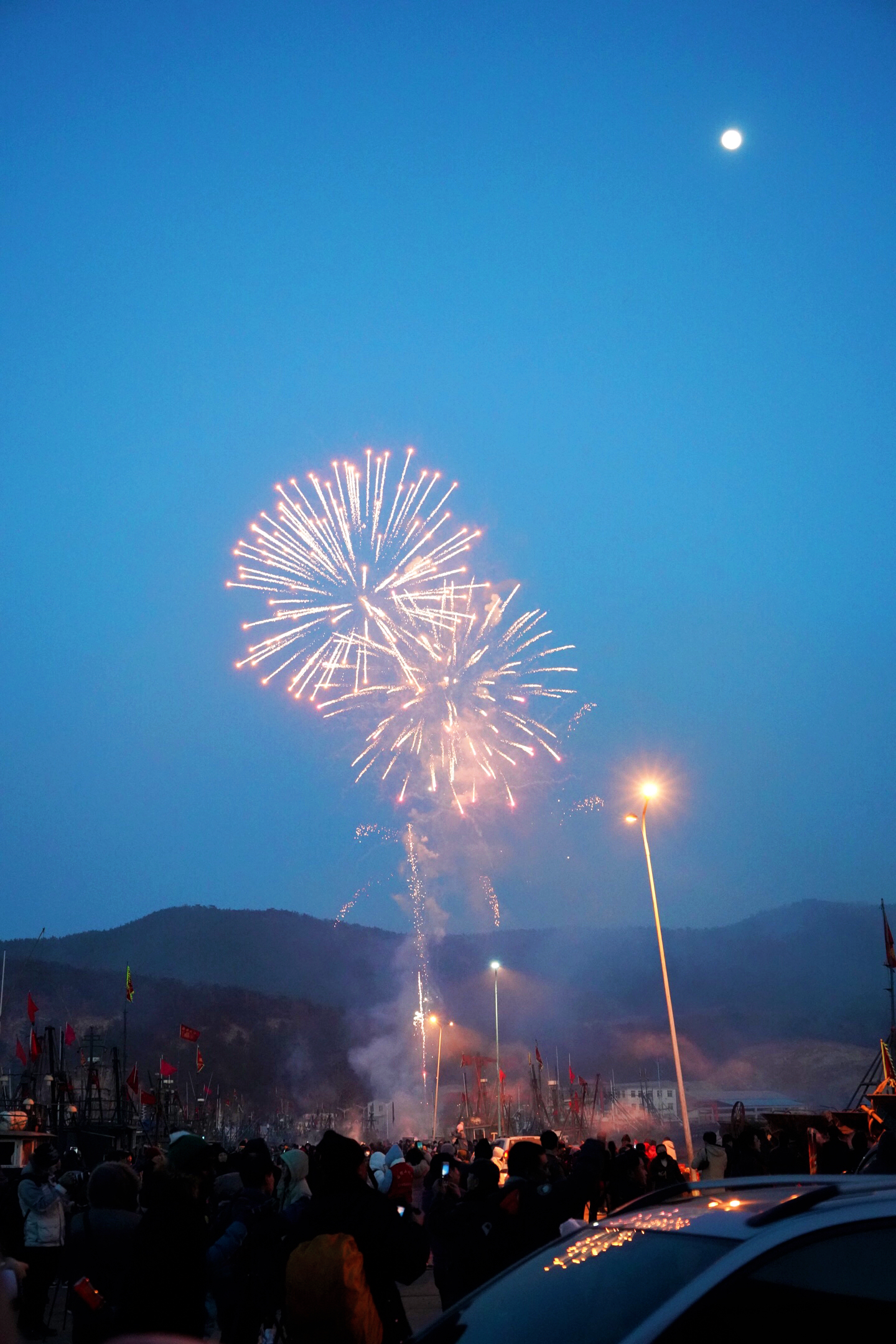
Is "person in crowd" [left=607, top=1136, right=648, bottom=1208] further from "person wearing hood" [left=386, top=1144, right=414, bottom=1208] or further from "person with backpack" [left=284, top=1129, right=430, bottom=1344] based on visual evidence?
"person with backpack" [left=284, top=1129, right=430, bottom=1344]

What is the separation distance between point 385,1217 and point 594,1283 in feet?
6.09

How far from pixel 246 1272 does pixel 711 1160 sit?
10031 millimetres

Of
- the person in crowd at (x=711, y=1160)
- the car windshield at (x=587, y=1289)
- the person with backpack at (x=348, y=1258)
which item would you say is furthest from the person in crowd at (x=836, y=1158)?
the car windshield at (x=587, y=1289)

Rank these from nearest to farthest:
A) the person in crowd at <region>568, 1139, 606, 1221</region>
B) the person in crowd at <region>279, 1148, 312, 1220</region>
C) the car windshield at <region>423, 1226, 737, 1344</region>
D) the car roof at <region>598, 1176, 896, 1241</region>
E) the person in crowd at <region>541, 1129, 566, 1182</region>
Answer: the car windshield at <region>423, 1226, 737, 1344</region> < the car roof at <region>598, 1176, 896, 1241</region> < the person in crowd at <region>568, 1139, 606, 1221</region> < the person in crowd at <region>279, 1148, 312, 1220</region> < the person in crowd at <region>541, 1129, 566, 1182</region>

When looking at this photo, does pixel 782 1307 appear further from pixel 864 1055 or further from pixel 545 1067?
pixel 864 1055

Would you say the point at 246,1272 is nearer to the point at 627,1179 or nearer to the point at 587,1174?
the point at 587,1174

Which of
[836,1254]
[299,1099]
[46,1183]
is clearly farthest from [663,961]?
[299,1099]

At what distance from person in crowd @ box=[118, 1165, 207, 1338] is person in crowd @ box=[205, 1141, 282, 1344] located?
1.38 meters

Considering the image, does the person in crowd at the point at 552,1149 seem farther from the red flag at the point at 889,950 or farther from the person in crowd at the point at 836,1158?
the red flag at the point at 889,950

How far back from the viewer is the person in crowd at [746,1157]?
1379 centimetres

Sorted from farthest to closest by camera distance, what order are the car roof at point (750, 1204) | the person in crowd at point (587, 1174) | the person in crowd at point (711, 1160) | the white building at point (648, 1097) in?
the white building at point (648, 1097)
the person in crowd at point (711, 1160)
the person in crowd at point (587, 1174)
the car roof at point (750, 1204)

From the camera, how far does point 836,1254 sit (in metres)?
3.69

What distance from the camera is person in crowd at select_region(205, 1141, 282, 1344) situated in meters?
6.98

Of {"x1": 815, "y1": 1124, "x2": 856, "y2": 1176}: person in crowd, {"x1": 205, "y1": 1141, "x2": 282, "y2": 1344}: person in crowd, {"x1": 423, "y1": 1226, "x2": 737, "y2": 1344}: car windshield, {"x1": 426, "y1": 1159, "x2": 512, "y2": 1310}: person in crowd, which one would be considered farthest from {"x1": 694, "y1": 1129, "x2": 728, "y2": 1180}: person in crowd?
{"x1": 423, "y1": 1226, "x2": 737, "y2": 1344}: car windshield
